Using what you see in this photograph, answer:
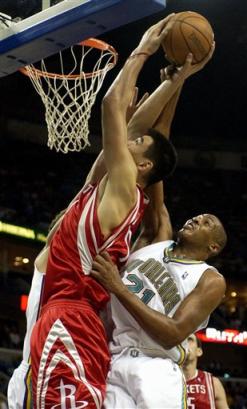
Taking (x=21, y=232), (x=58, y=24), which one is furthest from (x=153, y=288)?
(x=21, y=232)

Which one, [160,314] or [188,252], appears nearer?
[160,314]

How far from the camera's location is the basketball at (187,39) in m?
3.48

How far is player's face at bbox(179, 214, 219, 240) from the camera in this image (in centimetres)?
349

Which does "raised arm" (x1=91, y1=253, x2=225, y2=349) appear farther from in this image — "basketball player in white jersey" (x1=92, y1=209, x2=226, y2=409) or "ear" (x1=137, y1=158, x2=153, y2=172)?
"ear" (x1=137, y1=158, x2=153, y2=172)

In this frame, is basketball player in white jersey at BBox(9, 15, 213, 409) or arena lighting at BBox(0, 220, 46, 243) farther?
arena lighting at BBox(0, 220, 46, 243)

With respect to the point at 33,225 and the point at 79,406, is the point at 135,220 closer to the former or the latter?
the point at 79,406

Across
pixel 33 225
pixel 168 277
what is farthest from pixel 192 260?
pixel 33 225

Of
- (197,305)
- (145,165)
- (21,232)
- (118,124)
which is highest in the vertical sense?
(118,124)

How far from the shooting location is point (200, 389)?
209 inches

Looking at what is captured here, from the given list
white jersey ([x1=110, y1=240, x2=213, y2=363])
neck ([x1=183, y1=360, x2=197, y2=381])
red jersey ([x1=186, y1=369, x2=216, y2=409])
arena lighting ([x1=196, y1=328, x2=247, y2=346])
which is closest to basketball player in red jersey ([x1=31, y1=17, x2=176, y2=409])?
white jersey ([x1=110, y1=240, x2=213, y2=363])

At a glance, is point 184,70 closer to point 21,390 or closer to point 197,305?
point 197,305

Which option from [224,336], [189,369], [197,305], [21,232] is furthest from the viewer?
[224,336]

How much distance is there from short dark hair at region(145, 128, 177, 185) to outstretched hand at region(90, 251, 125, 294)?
1.41 ft

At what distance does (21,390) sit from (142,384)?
2.21 ft
